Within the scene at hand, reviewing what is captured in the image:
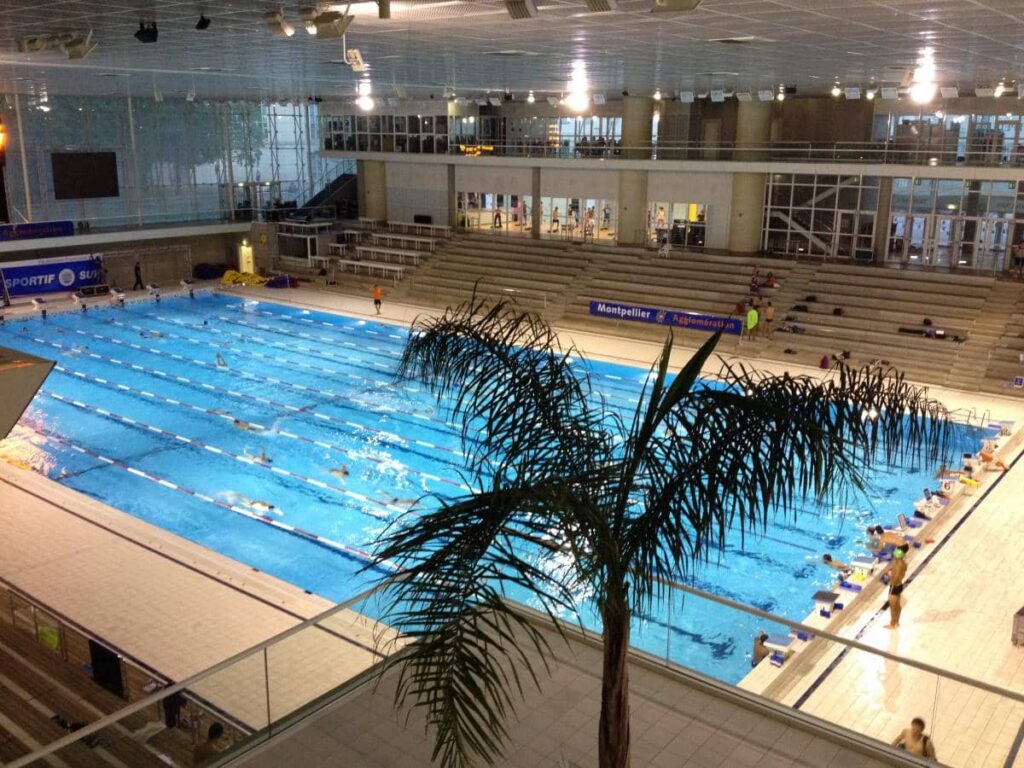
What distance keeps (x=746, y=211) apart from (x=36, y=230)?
21.6 meters

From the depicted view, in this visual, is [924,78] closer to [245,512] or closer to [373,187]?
[245,512]

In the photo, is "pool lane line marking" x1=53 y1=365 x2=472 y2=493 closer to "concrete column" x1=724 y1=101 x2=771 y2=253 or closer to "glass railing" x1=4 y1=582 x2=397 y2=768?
"glass railing" x1=4 y1=582 x2=397 y2=768

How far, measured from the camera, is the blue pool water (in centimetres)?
1216

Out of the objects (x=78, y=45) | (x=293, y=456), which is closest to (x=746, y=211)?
(x=293, y=456)

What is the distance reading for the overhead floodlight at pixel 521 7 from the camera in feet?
28.7

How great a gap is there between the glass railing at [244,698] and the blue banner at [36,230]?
84.9 feet

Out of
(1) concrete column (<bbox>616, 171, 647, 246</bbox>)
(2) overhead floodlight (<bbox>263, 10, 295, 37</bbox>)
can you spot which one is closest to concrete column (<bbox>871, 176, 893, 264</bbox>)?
(1) concrete column (<bbox>616, 171, 647, 246</bbox>)

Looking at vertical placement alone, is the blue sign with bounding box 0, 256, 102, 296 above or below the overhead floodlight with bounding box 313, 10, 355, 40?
below

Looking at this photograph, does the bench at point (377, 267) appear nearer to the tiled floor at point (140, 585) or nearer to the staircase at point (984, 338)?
the staircase at point (984, 338)

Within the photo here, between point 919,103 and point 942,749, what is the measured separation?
81.2 feet

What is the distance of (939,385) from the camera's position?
19609 mm

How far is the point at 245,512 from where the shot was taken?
1405 centimetres

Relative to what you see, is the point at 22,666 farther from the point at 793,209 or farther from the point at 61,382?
the point at 793,209

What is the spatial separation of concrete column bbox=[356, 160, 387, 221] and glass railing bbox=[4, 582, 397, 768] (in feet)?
102
